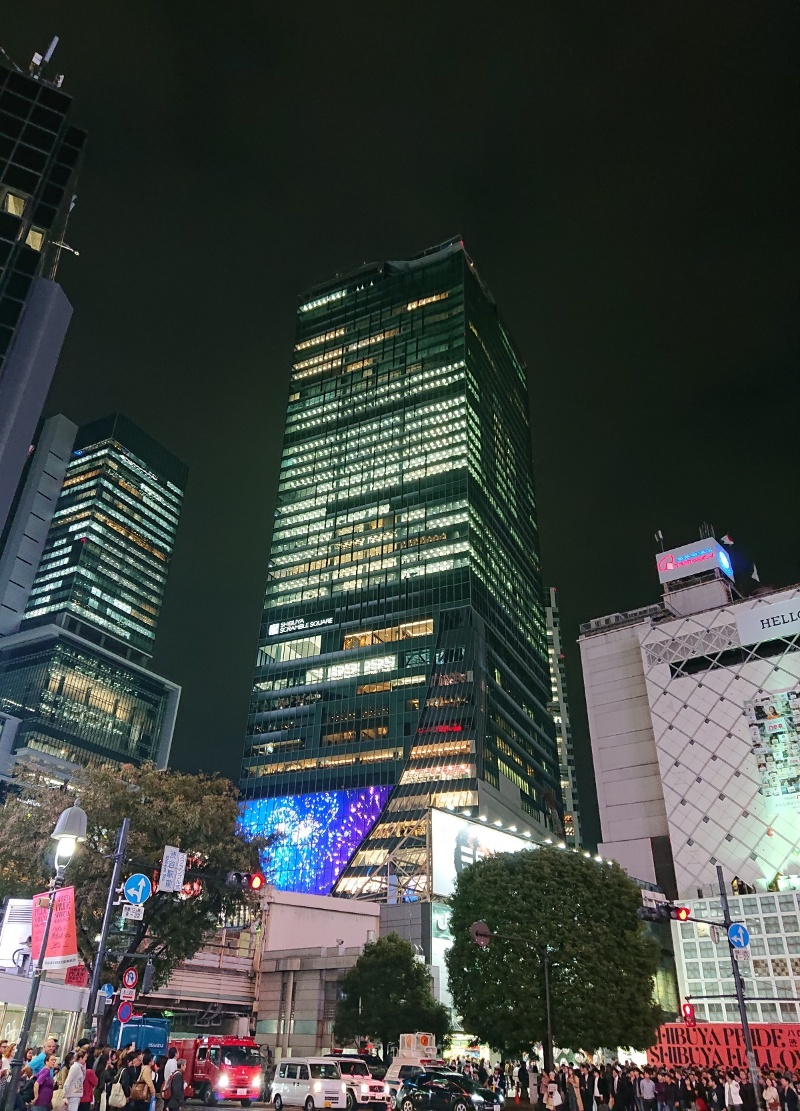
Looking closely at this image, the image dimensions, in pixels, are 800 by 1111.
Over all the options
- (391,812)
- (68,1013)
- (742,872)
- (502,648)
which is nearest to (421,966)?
(68,1013)

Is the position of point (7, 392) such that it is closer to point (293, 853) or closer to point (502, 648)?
point (293, 853)

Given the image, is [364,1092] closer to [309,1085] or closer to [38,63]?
[309,1085]

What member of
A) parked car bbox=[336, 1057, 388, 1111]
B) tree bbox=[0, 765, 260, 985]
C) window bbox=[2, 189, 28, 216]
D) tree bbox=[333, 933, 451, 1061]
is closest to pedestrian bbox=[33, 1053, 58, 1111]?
parked car bbox=[336, 1057, 388, 1111]

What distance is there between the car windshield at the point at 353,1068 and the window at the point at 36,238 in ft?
171

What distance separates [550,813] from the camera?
486 ft

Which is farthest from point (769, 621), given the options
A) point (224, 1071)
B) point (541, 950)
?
point (224, 1071)

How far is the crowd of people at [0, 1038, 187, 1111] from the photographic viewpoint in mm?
17266

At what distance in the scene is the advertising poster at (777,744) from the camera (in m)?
69.2

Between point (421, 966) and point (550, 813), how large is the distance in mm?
107981

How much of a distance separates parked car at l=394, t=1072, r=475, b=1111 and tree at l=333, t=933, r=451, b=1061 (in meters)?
15.5

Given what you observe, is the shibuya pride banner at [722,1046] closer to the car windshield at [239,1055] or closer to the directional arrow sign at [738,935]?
the directional arrow sign at [738,935]

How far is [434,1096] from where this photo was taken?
27.9m

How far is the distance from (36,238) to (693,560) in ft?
234

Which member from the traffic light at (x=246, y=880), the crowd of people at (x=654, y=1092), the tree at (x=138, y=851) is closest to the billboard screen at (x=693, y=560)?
the crowd of people at (x=654, y=1092)
